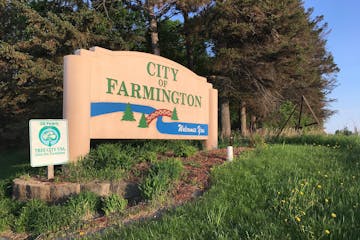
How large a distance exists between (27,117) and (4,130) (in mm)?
4767

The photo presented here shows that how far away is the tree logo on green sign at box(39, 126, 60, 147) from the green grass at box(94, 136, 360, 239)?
9.68 feet

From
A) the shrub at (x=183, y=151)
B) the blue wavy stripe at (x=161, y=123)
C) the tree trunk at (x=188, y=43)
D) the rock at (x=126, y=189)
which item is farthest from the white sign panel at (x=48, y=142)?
the tree trunk at (x=188, y=43)

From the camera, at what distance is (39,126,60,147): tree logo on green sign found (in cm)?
701

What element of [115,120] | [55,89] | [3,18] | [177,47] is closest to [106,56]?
[115,120]

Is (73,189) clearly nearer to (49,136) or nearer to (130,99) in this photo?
(49,136)

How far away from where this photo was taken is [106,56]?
819cm

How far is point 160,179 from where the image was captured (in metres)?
6.02

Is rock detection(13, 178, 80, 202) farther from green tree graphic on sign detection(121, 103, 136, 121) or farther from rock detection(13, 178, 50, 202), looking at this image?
green tree graphic on sign detection(121, 103, 136, 121)

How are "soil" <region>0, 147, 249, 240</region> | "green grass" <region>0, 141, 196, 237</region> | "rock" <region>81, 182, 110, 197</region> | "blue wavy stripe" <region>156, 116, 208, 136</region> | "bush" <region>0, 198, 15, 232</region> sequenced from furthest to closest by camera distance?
"blue wavy stripe" <region>156, 116, 208, 136</region> → "rock" <region>81, 182, 110, 197</region> → "bush" <region>0, 198, 15, 232</region> → "green grass" <region>0, 141, 196, 237</region> → "soil" <region>0, 147, 249, 240</region>

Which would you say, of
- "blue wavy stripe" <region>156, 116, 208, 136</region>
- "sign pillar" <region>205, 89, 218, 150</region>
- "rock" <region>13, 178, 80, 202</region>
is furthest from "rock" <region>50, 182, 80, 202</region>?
"sign pillar" <region>205, 89, 218, 150</region>

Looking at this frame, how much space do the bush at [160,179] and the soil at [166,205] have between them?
15 centimetres

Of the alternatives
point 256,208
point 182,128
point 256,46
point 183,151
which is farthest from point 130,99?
point 256,46

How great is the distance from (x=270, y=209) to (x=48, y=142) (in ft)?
14.3

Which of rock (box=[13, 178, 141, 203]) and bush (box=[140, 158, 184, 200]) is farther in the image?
rock (box=[13, 178, 141, 203])
